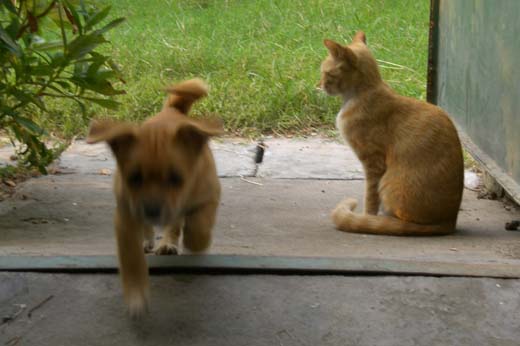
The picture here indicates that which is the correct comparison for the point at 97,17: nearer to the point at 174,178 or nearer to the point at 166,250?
the point at 166,250

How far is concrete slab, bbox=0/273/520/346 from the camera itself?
2.92 meters

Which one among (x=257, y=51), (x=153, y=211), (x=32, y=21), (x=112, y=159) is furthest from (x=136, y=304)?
(x=257, y=51)

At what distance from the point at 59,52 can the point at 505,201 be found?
116 inches

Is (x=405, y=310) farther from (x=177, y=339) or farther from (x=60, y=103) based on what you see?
(x=60, y=103)

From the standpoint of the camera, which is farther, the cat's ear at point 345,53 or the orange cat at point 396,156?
the cat's ear at point 345,53

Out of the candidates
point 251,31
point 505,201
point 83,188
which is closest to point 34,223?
point 83,188

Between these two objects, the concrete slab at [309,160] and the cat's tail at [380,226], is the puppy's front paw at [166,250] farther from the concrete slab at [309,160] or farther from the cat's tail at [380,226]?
the concrete slab at [309,160]

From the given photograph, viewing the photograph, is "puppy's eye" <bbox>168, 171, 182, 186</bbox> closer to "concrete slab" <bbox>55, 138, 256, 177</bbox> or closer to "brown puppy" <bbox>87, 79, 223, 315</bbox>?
"brown puppy" <bbox>87, 79, 223, 315</bbox>

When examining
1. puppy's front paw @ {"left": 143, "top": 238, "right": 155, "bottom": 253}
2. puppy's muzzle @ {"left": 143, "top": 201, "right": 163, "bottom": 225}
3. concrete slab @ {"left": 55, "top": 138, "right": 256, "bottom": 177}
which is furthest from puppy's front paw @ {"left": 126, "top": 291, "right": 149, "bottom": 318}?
concrete slab @ {"left": 55, "top": 138, "right": 256, "bottom": 177}

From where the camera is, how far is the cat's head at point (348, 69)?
514cm

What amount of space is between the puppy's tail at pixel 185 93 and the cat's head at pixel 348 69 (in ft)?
5.34

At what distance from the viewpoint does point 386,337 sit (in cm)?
293

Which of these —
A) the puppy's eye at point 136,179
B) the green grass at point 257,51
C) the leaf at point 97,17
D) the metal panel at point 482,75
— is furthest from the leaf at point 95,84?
the metal panel at point 482,75

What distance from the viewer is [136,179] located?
288 centimetres
